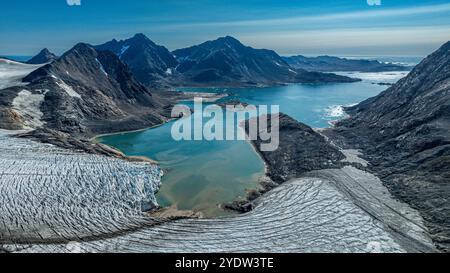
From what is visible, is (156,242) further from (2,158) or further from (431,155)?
(431,155)

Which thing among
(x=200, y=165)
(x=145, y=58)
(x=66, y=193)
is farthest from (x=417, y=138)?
(x=145, y=58)

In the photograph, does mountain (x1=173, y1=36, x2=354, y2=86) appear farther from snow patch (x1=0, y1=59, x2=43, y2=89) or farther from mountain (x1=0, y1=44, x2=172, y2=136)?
snow patch (x1=0, y1=59, x2=43, y2=89)

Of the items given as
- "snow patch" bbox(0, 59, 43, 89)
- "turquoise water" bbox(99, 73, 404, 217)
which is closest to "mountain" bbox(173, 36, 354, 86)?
"snow patch" bbox(0, 59, 43, 89)

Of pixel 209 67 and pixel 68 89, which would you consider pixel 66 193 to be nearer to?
pixel 68 89

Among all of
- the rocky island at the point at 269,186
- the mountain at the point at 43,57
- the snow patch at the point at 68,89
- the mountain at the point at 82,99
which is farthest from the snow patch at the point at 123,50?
the rocky island at the point at 269,186

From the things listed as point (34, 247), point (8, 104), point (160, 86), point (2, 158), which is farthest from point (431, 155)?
point (160, 86)

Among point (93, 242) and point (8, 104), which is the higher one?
point (8, 104)

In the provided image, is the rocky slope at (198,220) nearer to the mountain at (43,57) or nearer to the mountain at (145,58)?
the mountain at (145,58)
